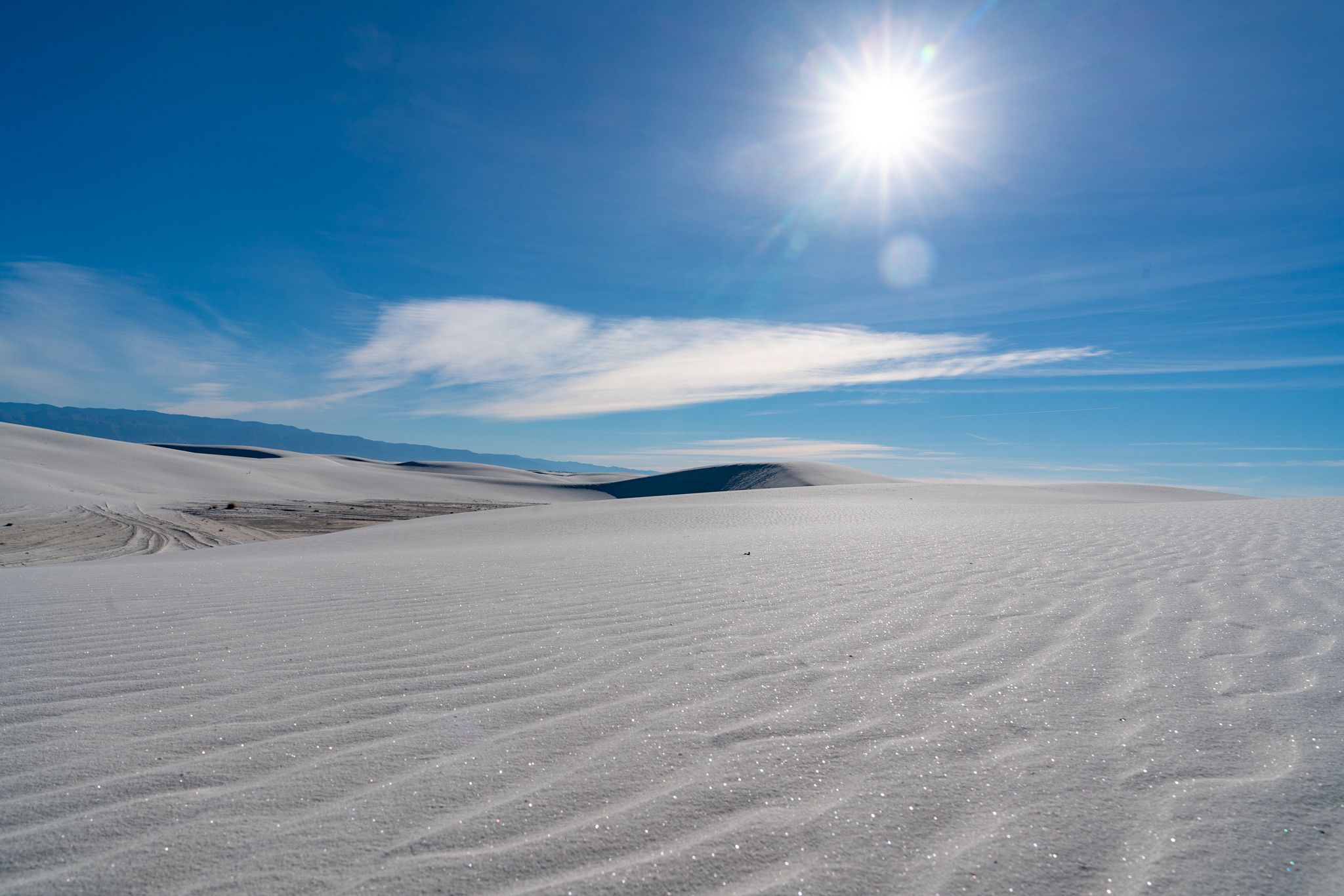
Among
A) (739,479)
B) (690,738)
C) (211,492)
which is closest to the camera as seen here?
(690,738)

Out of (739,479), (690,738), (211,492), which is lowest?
(211,492)

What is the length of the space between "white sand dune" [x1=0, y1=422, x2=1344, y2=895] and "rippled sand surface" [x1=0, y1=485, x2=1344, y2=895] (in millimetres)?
12

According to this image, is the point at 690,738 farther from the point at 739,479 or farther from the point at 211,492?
the point at 739,479

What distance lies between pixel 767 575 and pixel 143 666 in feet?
13.6

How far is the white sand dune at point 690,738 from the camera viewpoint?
1.79 meters

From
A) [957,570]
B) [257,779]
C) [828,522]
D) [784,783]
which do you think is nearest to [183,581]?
[257,779]

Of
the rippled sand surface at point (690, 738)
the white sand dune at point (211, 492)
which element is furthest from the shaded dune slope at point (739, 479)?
the rippled sand surface at point (690, 738)

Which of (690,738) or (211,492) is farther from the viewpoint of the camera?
(211,492)

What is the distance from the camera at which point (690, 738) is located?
249cm

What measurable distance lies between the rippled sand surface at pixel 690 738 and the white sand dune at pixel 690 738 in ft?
0.04

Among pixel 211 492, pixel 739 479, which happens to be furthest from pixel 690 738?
pixel 739 479

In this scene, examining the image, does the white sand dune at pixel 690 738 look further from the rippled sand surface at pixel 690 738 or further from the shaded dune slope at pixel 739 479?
the shaded dune slope at pixel 739 479

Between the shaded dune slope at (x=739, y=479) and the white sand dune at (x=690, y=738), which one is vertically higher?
the shaded dune slope at (x=739, y=479)

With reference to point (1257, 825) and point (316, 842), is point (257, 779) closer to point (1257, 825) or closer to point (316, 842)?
point (316, 842)
